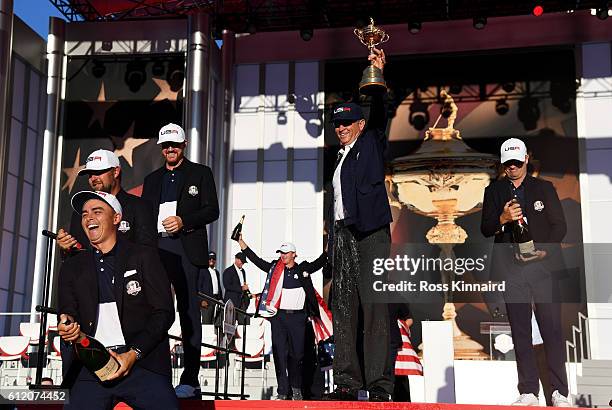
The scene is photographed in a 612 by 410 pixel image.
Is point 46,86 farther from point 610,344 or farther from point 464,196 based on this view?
point 610,344

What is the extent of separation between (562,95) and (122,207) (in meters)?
13.9

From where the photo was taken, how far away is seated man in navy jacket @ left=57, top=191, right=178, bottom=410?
13.3 ft

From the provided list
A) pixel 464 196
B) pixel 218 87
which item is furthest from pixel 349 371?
pixel 218 87

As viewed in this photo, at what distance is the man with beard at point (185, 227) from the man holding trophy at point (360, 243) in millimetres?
1088

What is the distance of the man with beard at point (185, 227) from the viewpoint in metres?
5.77

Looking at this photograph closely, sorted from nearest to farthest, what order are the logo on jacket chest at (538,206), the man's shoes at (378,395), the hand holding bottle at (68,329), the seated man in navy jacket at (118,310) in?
the hand holding bottle at (68,329) → the seated man in navy jacket at (118,310) → the man's shoes at (378,395) → the logo on jacket chest at (538,206)

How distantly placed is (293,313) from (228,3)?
34.0ft

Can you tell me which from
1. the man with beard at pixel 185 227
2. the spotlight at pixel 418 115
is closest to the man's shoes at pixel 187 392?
the man with beard at pixel 185 227

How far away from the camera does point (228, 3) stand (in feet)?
60.5

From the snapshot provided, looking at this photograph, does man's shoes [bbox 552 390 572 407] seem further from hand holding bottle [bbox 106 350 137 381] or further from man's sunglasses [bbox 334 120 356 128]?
hand holding bottle [bbox 106 350 137 381]

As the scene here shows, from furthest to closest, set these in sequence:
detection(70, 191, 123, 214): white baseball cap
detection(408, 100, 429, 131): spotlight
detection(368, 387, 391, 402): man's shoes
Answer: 1. detection(408, 100, 429, 131): spotlight
2. detection(368, 387, 391, 402): man's shoes
3. detection(70, 191, 123, 214): white baseball cap

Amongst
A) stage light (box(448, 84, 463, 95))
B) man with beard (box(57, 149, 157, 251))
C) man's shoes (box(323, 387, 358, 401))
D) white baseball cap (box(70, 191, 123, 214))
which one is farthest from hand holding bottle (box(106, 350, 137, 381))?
stage light (box(448, 84, 463, 95))

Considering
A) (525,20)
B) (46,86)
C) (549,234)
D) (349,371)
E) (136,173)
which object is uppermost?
(525,20)

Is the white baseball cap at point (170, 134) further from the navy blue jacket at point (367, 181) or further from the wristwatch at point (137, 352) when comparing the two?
the wristwatch at point (137, 352)
